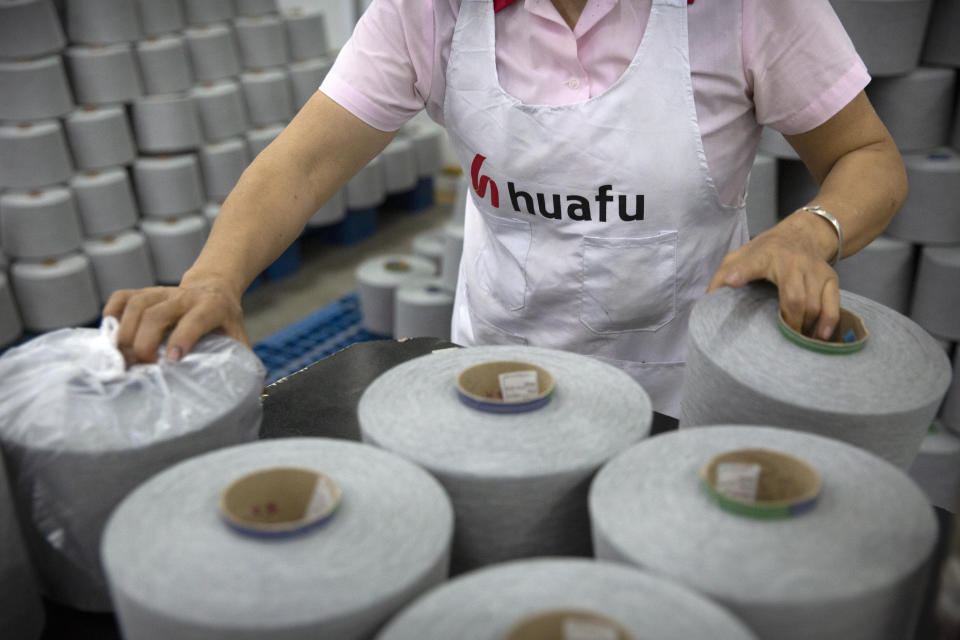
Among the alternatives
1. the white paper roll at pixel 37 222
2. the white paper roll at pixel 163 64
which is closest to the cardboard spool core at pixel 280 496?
the white paper roll at pixel 37 222

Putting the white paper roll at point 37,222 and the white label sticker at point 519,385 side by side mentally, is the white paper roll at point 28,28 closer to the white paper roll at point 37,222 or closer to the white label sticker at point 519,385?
the white paper roll at point 37,222

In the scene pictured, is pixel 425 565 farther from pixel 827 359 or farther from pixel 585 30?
pixel 585 30

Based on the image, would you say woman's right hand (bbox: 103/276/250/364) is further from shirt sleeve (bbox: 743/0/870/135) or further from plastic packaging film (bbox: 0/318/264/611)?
shirt sleeve (bbox: 743/0/870/135)

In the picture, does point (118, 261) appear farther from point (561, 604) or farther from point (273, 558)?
point (561, 604)

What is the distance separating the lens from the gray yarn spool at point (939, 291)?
2.39 m

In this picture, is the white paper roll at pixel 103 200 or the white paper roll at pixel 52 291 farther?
the white paper roll at pixel 103 200

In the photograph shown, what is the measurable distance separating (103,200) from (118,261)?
249 millimetres

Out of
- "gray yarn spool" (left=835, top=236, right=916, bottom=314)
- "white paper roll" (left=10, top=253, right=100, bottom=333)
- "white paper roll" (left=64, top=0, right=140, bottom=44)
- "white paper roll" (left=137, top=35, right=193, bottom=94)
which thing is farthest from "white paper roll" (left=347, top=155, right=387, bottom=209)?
"gray yarn spool" (left=835, top=236, right=916, bottom=314)

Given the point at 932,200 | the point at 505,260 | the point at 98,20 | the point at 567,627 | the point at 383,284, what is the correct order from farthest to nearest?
1. the point at 383,284
2. the point at 98,20
3. the point at 932,200
4. the point at 505,260
5. the point at 567,627

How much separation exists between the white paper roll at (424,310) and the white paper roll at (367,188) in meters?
1.20

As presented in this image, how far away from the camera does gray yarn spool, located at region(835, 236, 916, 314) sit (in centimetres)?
247

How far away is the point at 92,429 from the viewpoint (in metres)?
0.87

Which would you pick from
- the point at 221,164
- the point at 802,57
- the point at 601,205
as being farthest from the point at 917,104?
the point at 221,164

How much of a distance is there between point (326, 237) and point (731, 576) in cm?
426
